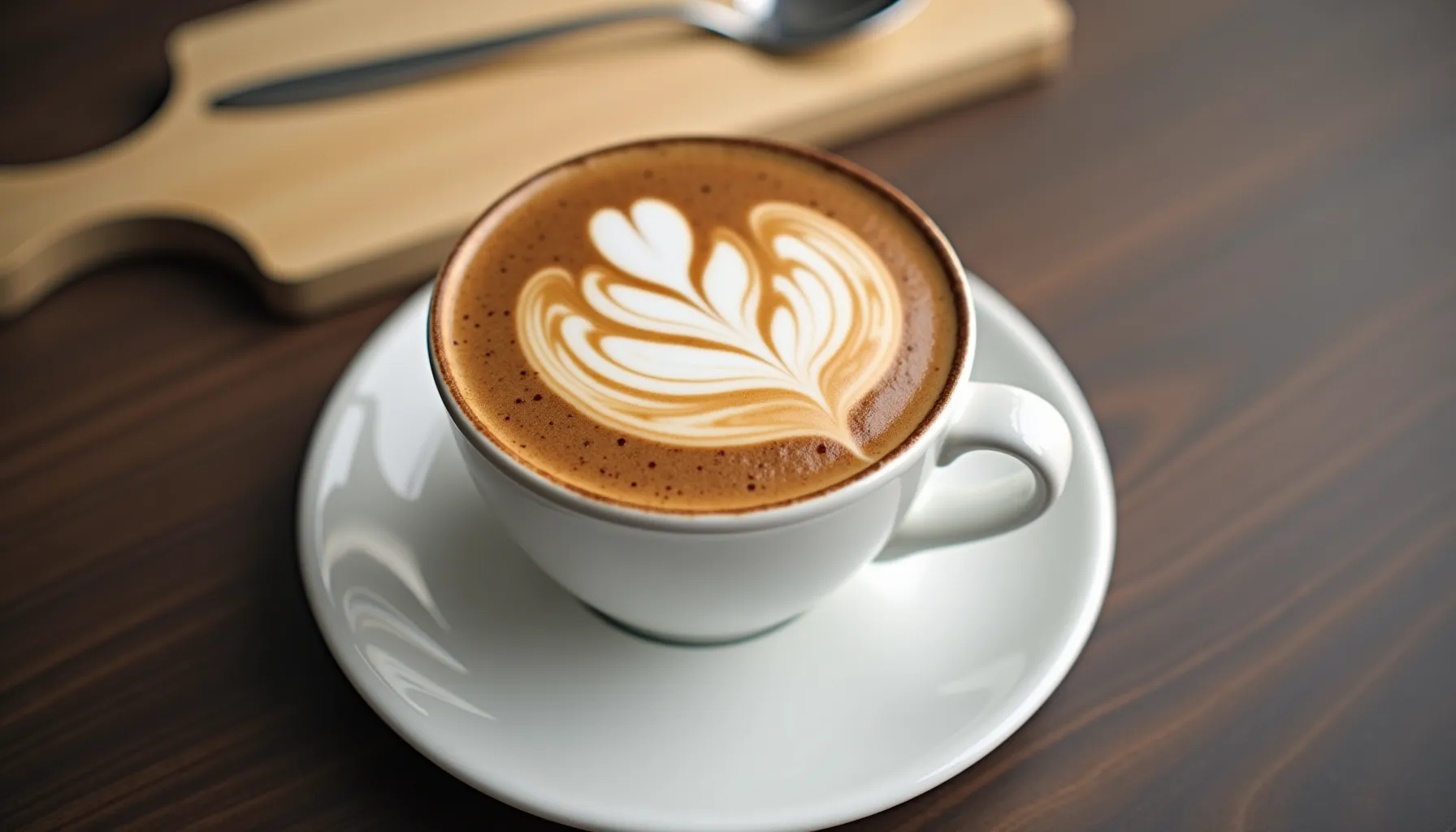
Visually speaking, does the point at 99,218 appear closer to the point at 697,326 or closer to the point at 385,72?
the point at 385,72

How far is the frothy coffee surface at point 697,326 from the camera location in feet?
2.41

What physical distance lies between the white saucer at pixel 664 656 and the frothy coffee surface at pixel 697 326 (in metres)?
0.15

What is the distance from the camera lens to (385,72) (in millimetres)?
1198

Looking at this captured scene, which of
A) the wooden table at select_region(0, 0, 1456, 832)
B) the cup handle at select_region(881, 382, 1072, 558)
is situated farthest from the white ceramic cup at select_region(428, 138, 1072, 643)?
the wooden table at select_region(0, 0, 1456, 832)

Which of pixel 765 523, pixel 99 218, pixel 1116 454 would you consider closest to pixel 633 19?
pixel 99 218

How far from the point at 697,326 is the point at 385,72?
547 millimetres

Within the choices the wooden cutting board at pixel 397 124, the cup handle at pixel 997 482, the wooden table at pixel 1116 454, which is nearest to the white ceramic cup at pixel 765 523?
the cup handle at pixel 997 482

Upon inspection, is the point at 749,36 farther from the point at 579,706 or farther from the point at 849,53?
the point at 579,706

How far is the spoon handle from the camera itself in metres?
1.19

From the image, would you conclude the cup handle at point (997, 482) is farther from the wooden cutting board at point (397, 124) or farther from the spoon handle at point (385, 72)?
the spoon handle at point (385, 72)

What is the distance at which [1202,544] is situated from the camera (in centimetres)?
93

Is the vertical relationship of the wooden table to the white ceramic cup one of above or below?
below

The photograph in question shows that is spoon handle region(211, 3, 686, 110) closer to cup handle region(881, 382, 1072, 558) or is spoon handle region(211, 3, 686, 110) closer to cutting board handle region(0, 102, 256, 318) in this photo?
cutting board handle region(0, 102, 256, 318)

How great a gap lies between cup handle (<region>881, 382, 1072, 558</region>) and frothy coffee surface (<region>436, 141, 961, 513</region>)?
0.10 feet
